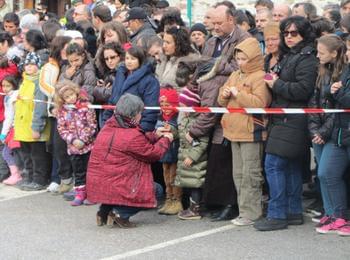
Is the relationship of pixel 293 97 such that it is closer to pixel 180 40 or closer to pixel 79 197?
pixel 180 40

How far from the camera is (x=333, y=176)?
7.06 metres

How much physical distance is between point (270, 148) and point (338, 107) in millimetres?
758

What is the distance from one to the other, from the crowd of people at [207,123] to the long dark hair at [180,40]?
1 cm

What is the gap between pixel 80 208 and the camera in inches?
337

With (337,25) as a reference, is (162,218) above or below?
below

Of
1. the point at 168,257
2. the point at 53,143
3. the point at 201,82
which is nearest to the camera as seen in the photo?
the point at 168,257

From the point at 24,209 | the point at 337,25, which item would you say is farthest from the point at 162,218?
the point at 337,25

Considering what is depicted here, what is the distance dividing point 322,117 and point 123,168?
6.42ft

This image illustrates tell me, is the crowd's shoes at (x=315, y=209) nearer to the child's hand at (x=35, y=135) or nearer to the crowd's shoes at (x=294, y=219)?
the crowd's shoes at (x=294, y=219)

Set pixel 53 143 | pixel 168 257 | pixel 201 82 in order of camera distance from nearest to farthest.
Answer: pixel 168 257
pixel 201 82
pixel 53 143

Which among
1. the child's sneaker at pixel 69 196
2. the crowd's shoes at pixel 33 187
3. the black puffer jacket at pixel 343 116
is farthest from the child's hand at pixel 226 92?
the crowd's shoes at pixel 33 187

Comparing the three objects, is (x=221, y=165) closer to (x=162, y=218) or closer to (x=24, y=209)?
(x=162, y=218)

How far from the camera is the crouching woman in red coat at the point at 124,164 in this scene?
7.45 meters

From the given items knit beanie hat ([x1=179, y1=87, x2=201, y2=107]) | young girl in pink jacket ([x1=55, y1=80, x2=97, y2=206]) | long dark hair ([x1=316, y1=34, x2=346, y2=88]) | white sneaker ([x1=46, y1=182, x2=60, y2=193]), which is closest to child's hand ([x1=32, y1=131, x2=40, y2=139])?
white sneaker ([x1=46, y1=182, x2=60, y2=193])
